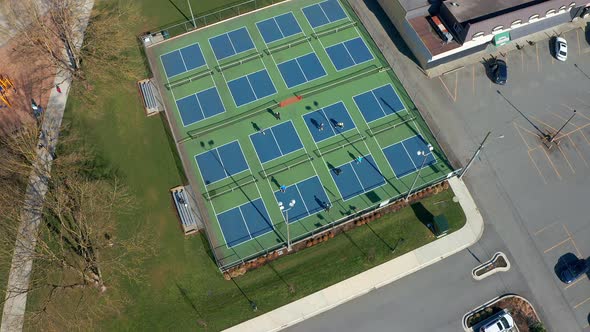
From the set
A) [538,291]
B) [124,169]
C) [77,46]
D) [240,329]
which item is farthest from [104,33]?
[538,291]

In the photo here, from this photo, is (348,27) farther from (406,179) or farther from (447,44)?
(406,179)

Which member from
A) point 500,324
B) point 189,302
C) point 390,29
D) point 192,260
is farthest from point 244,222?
point 390,29

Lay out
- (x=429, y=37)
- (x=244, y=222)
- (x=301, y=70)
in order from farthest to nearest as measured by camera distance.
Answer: (x=301, y=70), (x=429, y=37), (x=244, y=222)

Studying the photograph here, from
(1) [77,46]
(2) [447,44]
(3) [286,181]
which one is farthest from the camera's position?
(1) [77,46]

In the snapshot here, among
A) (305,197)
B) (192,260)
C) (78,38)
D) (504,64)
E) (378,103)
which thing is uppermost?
(78,38)

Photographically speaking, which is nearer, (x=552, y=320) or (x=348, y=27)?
(x=552, y=320)

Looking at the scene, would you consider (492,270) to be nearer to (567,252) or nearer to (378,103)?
(567,252)

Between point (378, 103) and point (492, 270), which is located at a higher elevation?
point (378, 103)
